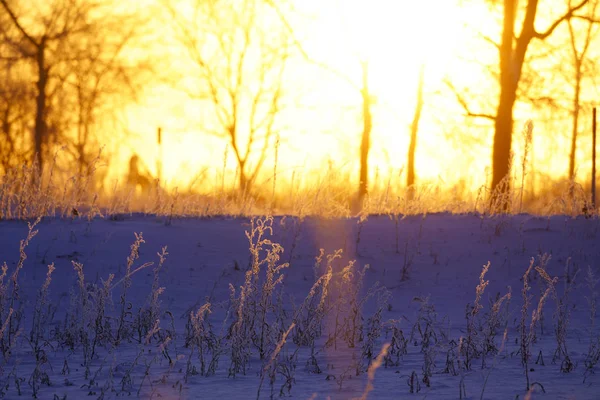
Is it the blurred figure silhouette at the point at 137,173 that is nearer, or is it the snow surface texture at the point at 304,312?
the snow surface texture at the point at 304,312

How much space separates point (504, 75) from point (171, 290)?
878 centimetres

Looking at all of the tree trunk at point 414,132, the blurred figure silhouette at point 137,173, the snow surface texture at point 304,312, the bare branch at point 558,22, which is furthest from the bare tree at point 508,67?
the blurred figure silhouette at point 137,173

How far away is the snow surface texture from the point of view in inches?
185

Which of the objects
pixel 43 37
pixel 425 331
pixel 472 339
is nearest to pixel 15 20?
pixel 43 37

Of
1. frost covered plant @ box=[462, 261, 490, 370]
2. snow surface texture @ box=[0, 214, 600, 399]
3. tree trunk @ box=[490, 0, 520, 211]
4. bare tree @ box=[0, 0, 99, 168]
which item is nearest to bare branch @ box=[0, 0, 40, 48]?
bare tree @ box=[0, 0, 99, 168]

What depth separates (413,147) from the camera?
22000 mm

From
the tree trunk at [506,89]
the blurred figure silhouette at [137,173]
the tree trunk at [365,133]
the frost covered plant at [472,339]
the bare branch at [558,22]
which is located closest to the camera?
the frost covered plant at [472,339]

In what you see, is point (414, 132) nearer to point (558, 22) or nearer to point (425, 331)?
point (558, 22)

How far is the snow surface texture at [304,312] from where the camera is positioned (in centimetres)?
470

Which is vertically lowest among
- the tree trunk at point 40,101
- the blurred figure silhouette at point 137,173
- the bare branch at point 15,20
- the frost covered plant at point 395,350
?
the frost covered plant at point 395,350

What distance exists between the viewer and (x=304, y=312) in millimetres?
7191

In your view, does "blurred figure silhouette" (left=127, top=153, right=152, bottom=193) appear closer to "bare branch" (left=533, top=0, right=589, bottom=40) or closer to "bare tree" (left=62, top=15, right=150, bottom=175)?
"bare tree" (left=62, top=15, right=150, bottom=175)

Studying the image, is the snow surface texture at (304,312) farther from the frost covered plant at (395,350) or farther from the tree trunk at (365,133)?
the tree trunk at (365,133)

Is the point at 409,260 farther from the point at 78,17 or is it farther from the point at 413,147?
the point at 78,17
